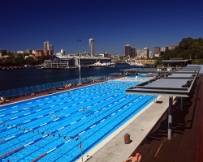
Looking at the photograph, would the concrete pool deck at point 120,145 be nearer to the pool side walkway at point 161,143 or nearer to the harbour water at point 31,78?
the pool side walkway at point 161,143

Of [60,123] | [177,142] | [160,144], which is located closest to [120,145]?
[160,144]

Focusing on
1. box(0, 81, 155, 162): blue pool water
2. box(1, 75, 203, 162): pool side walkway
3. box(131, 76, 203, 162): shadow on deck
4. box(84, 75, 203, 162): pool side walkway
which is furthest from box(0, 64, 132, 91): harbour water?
box(131, 76, 203, 162): shadow on deck

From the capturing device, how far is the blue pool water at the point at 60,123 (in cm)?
1266

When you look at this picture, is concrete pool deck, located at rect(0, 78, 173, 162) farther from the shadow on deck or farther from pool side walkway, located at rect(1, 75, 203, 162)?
the shadow on deck

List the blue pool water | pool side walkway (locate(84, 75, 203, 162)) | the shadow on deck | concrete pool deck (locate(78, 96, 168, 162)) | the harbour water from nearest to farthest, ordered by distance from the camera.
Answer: the shadow on deck
pool side walkway (locate(84, 75, 203, 162))
concrete pool deck (locate(78, 96, 168, 162))
the blue pool water
the harbour water

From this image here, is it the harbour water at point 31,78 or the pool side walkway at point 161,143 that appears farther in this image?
the harbour water at point 31,78

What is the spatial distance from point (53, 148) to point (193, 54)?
84.4 m

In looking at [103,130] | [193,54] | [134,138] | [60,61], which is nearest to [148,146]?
[134,138]

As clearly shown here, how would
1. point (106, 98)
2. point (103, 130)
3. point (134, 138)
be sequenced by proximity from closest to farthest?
point (134, 138)
point (103, 130)
point (106, 98)

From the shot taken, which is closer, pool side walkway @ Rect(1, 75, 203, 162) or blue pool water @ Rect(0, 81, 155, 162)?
pool side walkway @ Rect(1, 75, 203, 162)

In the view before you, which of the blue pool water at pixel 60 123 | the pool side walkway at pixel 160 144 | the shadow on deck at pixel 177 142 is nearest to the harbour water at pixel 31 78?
the blue pool water at pixel 60 123

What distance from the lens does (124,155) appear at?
10.4m

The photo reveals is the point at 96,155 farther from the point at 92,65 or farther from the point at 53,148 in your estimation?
the point at 92,65

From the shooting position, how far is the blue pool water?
41.5 ft
